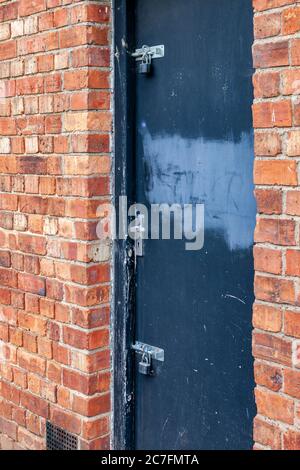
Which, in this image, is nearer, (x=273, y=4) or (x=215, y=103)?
(x=273, y=4)

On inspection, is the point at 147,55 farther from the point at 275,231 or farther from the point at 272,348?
the point at 272,348

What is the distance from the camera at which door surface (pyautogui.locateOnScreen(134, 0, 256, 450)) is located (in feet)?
7.99

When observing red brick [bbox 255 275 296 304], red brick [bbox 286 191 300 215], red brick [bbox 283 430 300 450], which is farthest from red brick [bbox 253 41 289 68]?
red brick [bbox 283 430 300 450]

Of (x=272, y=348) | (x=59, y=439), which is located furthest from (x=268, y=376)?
(x=59, y=439)

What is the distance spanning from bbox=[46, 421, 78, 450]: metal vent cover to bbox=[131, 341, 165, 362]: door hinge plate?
0.52 m

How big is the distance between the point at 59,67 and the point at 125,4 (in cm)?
42

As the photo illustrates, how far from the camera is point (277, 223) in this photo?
207 cm

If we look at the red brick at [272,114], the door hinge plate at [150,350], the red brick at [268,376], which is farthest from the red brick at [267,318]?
the door hinge plate at [150,350]

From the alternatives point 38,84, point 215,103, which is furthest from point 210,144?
point 38,84

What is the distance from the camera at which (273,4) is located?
81.0 inches

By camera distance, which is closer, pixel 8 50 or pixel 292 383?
pixel 292 383

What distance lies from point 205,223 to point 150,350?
675mm

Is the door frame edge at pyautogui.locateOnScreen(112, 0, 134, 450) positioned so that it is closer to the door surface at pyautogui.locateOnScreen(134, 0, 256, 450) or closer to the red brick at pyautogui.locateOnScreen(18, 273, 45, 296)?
the door surface at pyautogui.locateOnScreen(134, 0, 256, 450)
